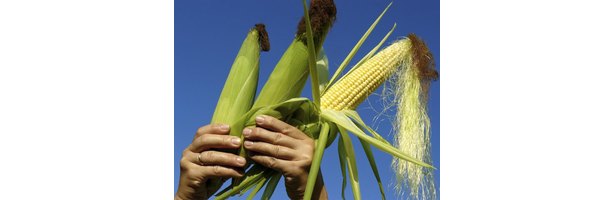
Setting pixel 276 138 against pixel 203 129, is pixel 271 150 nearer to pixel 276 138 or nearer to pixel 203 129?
pixel 276 138

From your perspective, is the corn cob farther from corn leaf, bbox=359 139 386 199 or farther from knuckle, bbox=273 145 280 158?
corn leaf, bbox=359 139 386 199

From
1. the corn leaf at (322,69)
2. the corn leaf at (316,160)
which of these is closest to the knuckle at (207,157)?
the corn leaf at (316,160)

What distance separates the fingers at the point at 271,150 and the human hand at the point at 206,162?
0.10 feet

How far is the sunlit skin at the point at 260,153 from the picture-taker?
3.82 ft

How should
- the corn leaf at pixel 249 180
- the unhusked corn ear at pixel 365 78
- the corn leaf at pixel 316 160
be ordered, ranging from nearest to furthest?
the corn leaf at pixel 316 160
the corn leaf at pixel 249 180
the unhusked corn ear at pixel 365 78

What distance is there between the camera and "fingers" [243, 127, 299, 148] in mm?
1160

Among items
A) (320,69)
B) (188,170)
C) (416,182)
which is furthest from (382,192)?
(188,170)

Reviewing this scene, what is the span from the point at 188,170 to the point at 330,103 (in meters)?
0.37

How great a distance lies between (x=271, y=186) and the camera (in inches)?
48.6

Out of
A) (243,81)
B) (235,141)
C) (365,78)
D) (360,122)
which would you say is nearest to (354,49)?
(365,78)

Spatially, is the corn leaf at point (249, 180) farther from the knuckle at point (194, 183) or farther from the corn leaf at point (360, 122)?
the corn leaf at point (360, 122)

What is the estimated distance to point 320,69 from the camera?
1.34m

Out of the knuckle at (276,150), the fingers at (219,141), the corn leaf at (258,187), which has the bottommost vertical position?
the corn leaf at (258,187)

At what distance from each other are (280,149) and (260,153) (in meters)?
0.05
